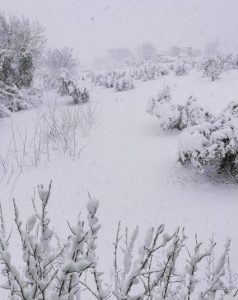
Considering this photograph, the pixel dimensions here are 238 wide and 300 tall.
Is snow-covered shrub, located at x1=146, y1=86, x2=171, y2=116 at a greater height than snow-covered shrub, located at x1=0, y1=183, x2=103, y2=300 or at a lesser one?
lesser

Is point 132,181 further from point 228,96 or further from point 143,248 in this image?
point 228,96

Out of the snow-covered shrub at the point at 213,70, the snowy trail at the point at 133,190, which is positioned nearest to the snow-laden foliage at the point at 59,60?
the snow-covered shrub at the point at 213,70

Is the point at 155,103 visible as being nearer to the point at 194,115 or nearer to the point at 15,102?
the point at 194,115

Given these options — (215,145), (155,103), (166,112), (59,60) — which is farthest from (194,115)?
(59,60)

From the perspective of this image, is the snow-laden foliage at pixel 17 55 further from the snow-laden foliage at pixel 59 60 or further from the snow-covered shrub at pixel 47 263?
the snow-covered shrub at pixel 47 263

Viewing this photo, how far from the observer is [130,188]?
13.9ft

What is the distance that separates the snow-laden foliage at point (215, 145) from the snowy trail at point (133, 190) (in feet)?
1.13

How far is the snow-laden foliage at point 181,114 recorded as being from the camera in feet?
18.3

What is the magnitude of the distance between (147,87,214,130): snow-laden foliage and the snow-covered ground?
26 cm

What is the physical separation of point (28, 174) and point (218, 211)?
118 inches

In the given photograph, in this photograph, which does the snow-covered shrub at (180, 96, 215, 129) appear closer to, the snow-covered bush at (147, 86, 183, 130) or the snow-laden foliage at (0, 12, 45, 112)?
the snow-covered bush at (147, 86, 183, 130)

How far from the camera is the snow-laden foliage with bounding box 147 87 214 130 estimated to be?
5586 mm

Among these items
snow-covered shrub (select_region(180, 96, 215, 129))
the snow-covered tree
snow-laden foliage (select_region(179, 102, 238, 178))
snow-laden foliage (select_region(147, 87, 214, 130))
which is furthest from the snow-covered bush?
the snow-covered tree

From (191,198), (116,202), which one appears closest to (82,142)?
(116,202)
